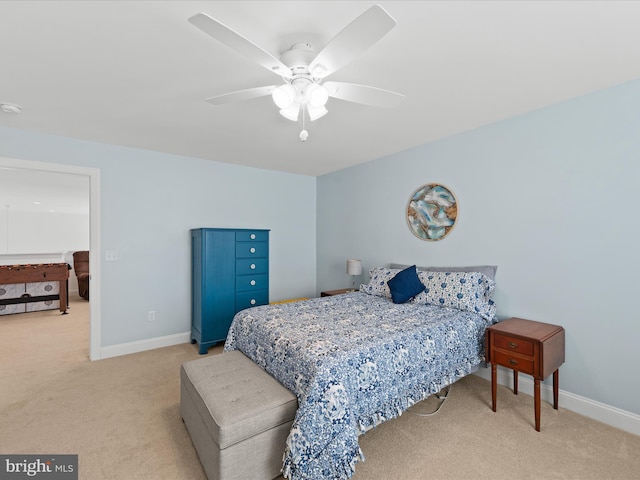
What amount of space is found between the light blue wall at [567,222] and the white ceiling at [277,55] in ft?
0.69

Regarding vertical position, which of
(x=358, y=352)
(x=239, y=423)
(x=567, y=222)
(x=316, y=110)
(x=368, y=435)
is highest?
(x=316, y=110)

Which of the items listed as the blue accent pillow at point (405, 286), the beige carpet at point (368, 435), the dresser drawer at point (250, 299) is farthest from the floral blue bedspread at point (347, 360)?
the dresser drawer at point (250, 299)

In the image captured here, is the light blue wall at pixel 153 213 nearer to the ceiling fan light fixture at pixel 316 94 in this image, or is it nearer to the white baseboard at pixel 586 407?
the ceiling fan light fixture at pixel 316 94

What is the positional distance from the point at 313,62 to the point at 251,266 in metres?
2.91

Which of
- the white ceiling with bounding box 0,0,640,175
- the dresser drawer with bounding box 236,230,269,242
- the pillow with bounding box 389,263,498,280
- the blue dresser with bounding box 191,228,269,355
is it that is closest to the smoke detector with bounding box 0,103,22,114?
the white ceiling with bounding box 0,0,640,175

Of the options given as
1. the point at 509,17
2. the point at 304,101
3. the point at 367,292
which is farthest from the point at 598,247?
the point at 304,101

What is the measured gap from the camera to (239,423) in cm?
157

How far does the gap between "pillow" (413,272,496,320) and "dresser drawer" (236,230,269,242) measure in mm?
2161

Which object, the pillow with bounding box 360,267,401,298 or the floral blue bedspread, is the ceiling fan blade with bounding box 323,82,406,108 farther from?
the pillow with bounding box 360,267,401,298

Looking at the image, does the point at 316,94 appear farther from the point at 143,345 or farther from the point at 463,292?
the point at 143,345

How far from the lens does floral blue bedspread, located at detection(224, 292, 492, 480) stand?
1568 mm

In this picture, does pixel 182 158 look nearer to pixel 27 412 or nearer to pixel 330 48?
pixel 27 412

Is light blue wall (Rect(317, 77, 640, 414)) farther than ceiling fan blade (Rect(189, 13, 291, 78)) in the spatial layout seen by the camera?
Yes

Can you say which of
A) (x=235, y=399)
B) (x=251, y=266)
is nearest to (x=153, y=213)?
(x=251, y=266)
